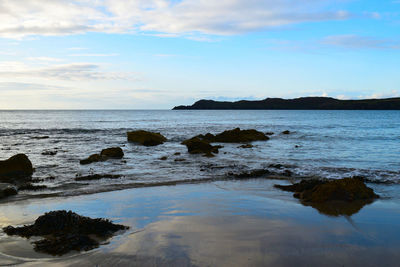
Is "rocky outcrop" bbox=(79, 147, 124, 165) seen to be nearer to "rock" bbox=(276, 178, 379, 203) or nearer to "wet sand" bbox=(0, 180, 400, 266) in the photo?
"wet sand" bbox=(0, 180, 400, 266)

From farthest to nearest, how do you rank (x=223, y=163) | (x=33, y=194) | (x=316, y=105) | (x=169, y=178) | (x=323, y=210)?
(x=316, y=105)
(x=223, y=163)
(x=169, y=178)
(x=33, y=194)
(x=323, y=210)

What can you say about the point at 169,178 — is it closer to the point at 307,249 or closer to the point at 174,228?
the point at 174,228

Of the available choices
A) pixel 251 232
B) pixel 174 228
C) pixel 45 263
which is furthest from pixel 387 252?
pixel 45 263

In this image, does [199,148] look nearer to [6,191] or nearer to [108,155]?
[108,155]

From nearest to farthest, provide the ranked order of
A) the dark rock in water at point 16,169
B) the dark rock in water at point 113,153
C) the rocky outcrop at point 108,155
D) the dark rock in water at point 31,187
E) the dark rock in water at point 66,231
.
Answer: the dark rock in water at point 66,231, the dark rock in water at point 31,187, the dark rock in water at point 16,169, the rocky outcrop at point 108,155, the dark rock in water at point 113,153

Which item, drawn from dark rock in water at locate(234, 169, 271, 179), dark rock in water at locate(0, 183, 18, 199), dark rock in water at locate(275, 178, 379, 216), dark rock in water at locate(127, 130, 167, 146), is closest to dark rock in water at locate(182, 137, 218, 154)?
dark rock in water at locate(127, 130, 167, 146)

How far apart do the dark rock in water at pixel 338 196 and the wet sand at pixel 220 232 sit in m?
0.26

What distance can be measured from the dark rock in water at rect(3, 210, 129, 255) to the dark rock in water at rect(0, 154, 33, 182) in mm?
6823

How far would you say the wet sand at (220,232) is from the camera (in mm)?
4500

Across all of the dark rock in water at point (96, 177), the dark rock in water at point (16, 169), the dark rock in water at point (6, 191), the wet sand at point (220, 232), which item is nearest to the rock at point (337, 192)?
the wet sand at point (220, 232)

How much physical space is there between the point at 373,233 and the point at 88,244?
485 cm

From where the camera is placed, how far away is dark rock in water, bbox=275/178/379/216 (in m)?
7.22

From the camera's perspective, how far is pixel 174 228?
5793 mm

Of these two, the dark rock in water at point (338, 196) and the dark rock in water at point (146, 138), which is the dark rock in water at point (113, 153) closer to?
the dark rock in water at point (146, 138)
